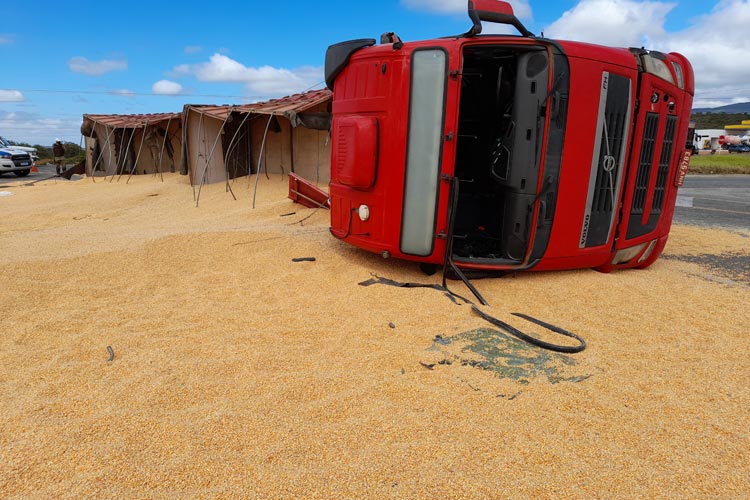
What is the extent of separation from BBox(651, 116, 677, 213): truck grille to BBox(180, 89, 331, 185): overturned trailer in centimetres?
758

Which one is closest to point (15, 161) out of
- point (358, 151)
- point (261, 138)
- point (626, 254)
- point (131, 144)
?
point (131, 144)

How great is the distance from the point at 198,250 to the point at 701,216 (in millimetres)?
10666

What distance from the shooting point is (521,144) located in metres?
4.43

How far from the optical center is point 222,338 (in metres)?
3.52

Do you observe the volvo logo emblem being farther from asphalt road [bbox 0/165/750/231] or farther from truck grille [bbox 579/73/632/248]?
asphalt road [bbox 0/165/750/231]

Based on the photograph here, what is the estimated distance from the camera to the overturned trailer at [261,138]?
11.3m

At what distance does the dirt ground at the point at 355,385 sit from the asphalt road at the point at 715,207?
511 cm

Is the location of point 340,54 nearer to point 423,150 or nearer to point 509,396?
point 423,150

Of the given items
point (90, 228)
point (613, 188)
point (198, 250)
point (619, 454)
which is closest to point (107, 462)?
point (619, 454)

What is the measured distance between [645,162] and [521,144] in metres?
1.54

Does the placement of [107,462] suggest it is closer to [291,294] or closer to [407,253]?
[291,294]

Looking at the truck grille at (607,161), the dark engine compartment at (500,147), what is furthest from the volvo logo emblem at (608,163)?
the dark engine compartment at (500,147)

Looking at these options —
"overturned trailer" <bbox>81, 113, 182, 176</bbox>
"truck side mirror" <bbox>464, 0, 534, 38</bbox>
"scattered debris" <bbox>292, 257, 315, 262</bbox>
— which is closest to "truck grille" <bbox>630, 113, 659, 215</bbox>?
"truck side mirror" <bbox>464, 0, 534, 38</bbox>

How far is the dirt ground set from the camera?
6.88 feet
